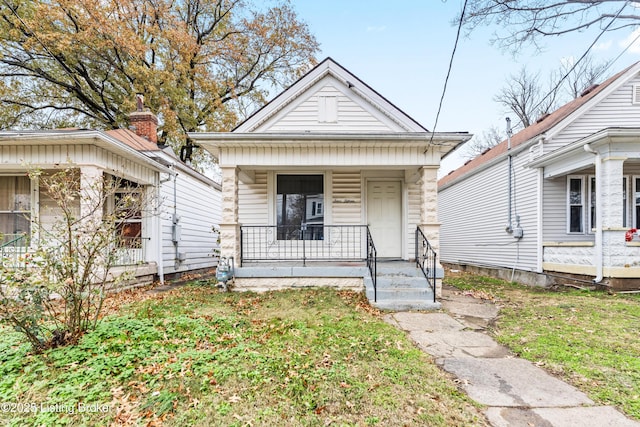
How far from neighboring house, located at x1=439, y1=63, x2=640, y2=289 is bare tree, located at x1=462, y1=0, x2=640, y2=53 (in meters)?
2.31

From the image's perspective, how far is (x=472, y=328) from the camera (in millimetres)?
4707

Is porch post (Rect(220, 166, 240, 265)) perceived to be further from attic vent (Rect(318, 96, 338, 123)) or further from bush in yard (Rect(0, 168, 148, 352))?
bush in yard (Rect(0, 168, 148, 352))

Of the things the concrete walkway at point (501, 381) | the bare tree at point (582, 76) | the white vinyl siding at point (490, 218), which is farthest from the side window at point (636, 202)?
the bare tree at point (582, 76)

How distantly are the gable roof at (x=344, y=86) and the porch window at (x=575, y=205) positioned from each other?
14.4 feet

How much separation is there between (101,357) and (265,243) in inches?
204

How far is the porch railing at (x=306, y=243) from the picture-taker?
8273mm

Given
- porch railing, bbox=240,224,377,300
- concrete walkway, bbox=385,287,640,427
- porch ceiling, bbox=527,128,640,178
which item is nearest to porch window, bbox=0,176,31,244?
porch railing, bbox=240,224,377,300

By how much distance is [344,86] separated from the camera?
8.30 m

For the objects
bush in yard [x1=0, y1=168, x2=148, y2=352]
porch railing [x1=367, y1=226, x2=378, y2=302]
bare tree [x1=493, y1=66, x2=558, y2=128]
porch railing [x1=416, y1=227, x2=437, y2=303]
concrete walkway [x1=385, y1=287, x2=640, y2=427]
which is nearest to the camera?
concrete walkway [x1=385, y1=287, x2=640, y2=427]

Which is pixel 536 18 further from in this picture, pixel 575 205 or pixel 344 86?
pixel 575 205

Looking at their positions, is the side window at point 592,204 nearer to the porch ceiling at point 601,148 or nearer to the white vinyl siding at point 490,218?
the porch ceiling at point 601,148

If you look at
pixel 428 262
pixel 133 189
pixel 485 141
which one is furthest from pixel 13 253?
pixel 485 141

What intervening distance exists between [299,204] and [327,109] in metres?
2.61

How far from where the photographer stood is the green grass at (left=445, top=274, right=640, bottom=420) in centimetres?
290
